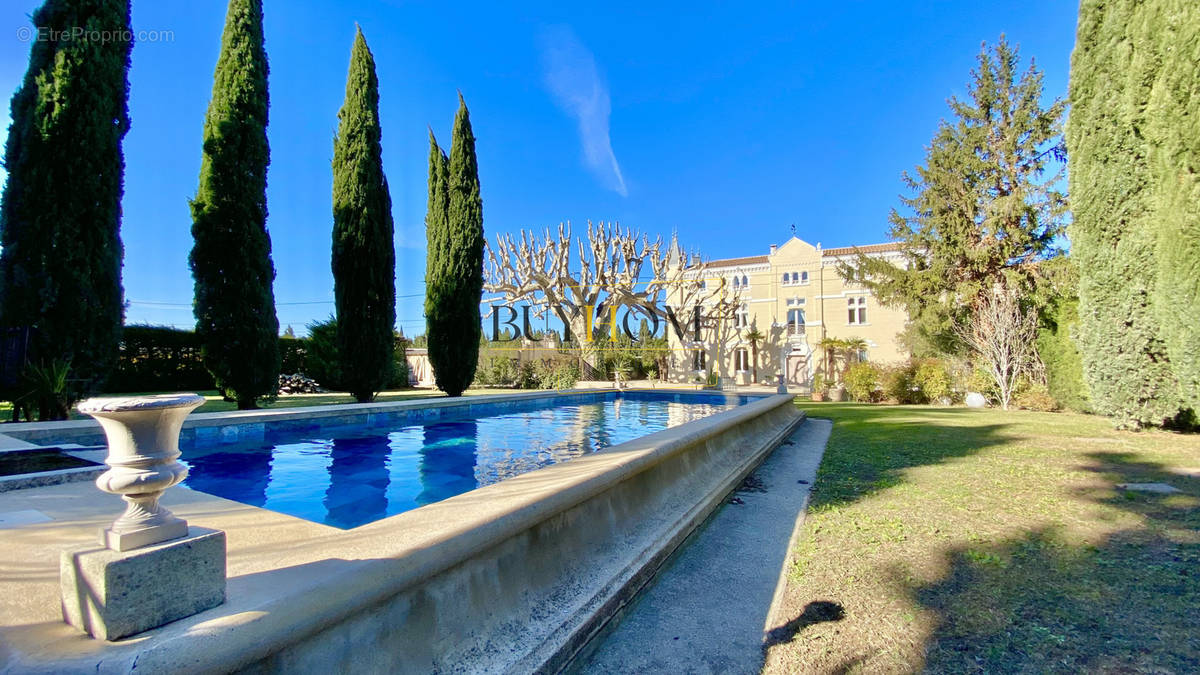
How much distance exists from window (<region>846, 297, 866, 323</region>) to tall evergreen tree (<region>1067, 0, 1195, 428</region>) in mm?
21132

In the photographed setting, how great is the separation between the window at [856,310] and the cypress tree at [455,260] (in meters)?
23.3

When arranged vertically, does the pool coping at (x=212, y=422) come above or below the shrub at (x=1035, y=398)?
above

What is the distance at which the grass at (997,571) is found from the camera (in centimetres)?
187

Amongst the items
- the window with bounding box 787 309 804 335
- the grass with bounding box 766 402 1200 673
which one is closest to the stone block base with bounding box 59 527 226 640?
the grass with bounding box 766 402 1200 673

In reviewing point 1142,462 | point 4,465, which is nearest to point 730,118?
point 1142,462

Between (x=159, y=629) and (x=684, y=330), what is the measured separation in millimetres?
27090

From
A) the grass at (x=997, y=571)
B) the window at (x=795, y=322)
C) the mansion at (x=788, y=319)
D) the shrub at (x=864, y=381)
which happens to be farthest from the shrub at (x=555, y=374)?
the grass at (x=997, y=571)

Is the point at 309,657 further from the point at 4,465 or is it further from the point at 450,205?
the point at 450,205

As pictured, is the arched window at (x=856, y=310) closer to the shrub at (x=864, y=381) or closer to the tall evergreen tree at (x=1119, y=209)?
the shrub at (x=864, y=381)

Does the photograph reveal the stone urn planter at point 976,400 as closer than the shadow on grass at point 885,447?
No

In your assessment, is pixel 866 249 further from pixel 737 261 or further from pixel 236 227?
pixel 236 227

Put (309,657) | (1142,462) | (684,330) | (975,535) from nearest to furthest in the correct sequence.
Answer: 1. (309,657)
2. (975,535)
3. (1142,462)
4. (684,330)

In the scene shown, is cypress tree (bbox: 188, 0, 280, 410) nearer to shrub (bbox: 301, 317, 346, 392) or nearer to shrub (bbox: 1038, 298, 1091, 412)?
shrub (bbox: 301, 317, 346, 392)

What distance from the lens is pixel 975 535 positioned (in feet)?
10.1
